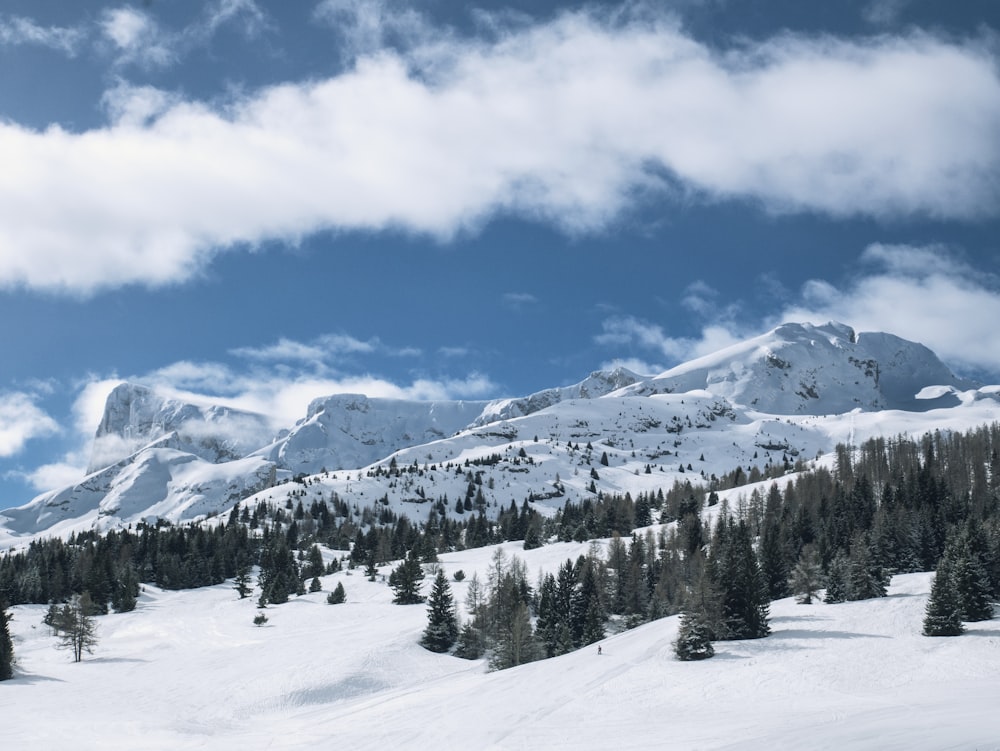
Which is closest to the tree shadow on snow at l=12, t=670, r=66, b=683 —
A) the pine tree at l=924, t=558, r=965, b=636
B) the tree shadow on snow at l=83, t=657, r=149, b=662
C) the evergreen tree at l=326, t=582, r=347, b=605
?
the tree shadow on snow at l=83, t=657, r=149, b=662

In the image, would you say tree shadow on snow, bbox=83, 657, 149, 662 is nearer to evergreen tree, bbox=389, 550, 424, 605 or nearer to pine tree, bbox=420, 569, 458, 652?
pine tree, bbox=420, 569, 458, 652

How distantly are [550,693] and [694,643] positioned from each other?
12137 millimetres

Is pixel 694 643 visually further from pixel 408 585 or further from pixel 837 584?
pixel 408 585

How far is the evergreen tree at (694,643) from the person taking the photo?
5478 centimetres

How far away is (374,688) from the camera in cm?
6750

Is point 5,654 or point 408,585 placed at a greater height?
point 5,654

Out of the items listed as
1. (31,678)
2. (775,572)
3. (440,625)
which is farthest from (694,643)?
(31,678)

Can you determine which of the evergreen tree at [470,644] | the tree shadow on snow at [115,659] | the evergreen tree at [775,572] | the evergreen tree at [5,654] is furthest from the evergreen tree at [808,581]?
the evergreen tree at [5,654]

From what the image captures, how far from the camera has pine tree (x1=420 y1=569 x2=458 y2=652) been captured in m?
82.4

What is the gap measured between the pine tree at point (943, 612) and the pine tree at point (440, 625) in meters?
46.5

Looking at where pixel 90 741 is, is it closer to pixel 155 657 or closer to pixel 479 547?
pixel 155 657

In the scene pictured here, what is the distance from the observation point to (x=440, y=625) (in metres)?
83.5

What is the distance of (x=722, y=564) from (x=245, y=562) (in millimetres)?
108652

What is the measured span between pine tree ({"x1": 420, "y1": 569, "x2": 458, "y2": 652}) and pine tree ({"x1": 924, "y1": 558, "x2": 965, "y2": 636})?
152ft
